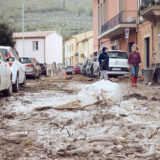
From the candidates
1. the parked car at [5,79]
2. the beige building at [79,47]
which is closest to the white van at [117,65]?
the parked car at [5,79]

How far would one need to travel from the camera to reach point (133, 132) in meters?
5.88

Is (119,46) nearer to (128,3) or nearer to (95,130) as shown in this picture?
(128,3)

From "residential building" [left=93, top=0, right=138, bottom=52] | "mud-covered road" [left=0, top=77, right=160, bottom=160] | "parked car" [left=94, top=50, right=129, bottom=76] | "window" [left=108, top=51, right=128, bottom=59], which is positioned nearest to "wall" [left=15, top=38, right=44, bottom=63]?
"residential building" [left=93, top=0, right=138, bottom=52]

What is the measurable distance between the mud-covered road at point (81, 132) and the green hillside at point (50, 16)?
96.1 meters

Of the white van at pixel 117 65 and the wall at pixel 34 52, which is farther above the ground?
the wall at pixel 34 52

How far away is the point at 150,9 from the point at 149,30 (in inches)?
143

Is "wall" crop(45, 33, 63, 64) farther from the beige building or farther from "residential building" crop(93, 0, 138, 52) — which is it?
"residential building" crop(93, 0, 138, 52)

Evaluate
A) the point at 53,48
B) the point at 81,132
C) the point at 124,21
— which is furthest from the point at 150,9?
the point at 53,48

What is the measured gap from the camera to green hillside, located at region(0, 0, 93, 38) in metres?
122

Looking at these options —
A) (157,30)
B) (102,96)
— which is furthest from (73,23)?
(102,96)

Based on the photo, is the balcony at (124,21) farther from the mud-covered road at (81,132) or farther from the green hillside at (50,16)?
the green hillside at (50,16)

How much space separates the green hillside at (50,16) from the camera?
122062 millimetres

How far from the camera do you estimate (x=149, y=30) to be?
982 inches

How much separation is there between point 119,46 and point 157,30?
1081 cm
